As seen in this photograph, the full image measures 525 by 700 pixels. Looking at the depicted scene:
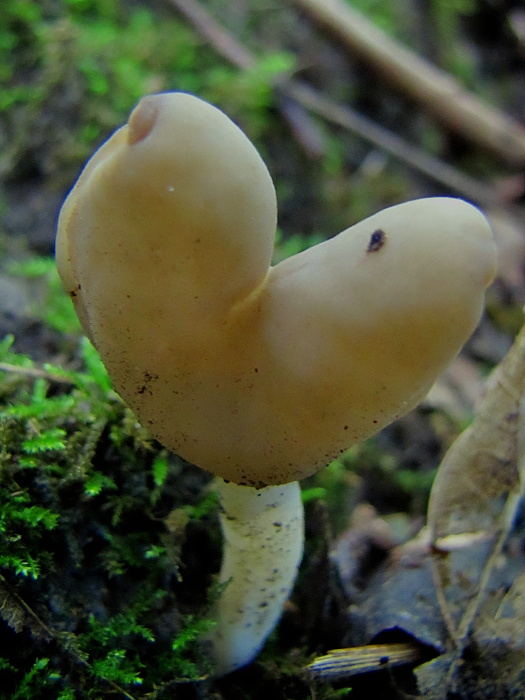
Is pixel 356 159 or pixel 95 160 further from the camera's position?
pixel 356 159

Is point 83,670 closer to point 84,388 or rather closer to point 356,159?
point 84,388

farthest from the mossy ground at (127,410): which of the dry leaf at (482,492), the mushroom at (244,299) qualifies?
the mushroom at (244,299)

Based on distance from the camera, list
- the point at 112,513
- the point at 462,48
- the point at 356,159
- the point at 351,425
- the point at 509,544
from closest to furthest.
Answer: the point at 351,425
the point at 112,513
the point at 509,544
the point at 356,159
the point at 462,48

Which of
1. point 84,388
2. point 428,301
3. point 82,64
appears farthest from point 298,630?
point 82,64

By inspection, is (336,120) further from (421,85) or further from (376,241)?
(376,241)

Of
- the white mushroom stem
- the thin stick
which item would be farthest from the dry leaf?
the thin stick

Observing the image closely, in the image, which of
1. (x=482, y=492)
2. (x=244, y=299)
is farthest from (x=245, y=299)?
(x=482, y=492)

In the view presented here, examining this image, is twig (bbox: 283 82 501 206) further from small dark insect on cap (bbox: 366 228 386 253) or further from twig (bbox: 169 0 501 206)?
small dark insect on cap (bbox: 366 228 386 253)

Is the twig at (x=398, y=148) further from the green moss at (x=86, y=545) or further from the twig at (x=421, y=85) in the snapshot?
the green moss at (x=86, y=545)
